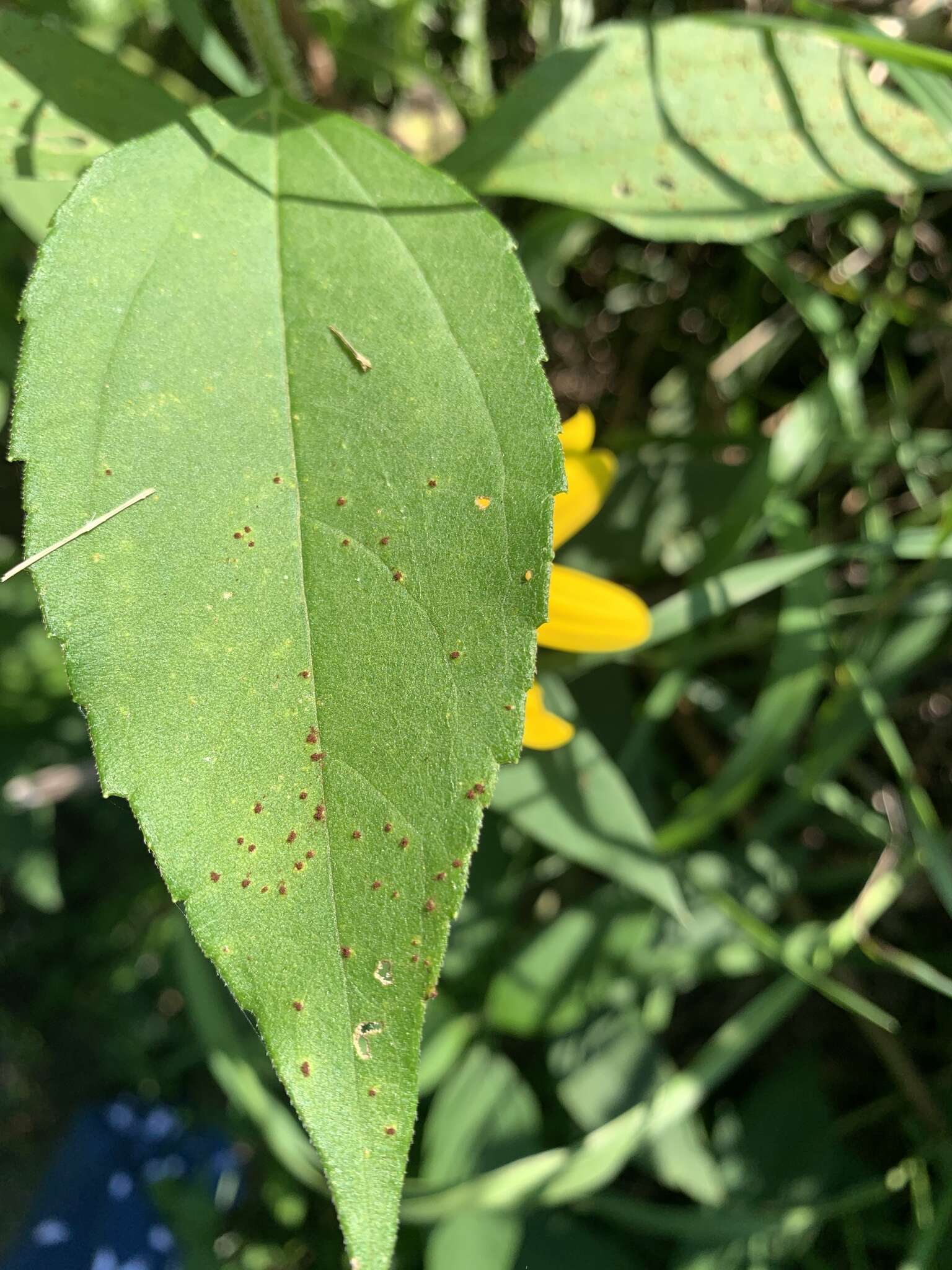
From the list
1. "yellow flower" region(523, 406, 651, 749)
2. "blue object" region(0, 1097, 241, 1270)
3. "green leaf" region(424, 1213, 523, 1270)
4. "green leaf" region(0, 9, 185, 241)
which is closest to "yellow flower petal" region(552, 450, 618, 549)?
"yellow flower" region(523, 406, 651, 749)

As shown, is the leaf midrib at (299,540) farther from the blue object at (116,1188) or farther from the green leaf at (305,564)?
the blue object at (116,1188)

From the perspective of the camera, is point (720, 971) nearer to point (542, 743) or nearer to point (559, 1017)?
point (559, 1017)

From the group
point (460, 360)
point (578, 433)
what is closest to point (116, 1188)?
point (578, 433)

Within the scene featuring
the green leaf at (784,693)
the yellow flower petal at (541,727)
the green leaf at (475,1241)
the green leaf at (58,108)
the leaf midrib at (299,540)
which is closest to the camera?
the leaf midrib at (299,540)

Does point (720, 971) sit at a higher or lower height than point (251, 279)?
lower

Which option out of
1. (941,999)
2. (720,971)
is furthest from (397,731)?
(941,999)

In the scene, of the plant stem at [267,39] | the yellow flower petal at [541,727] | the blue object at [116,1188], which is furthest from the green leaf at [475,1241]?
the plant stem at [267,39]

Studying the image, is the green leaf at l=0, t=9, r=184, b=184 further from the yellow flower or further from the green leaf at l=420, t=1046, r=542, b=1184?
the green leaf at l=420, t=1046, r=542, b=1184
